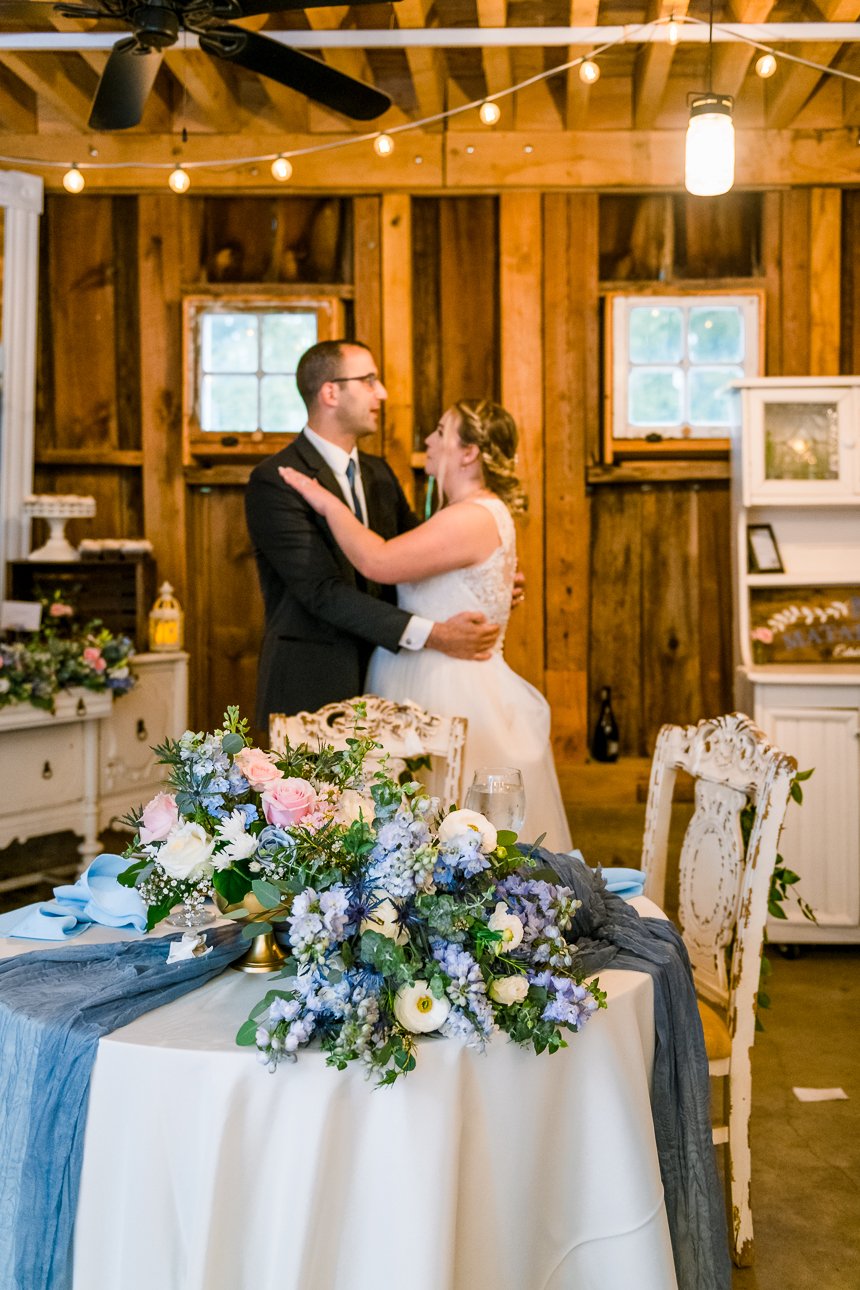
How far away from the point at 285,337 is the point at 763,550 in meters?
2.19

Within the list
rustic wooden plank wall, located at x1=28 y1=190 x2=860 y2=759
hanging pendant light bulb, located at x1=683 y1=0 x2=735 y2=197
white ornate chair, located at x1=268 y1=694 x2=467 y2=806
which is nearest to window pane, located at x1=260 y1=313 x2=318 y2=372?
rustic wooden plank wall, located at x1=28 y1=190 x2=860 y2=759

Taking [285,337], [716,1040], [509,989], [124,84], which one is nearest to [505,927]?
[509,989]

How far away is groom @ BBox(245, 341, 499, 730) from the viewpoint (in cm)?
371

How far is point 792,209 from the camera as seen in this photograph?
5227 mm

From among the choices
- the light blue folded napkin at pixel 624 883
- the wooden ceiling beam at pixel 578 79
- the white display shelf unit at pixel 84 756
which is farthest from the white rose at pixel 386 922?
the wooden ceiling beam at pixel 578 79

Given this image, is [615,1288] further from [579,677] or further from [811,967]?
[579,677]

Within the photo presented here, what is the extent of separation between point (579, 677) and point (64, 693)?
2148 millimetres

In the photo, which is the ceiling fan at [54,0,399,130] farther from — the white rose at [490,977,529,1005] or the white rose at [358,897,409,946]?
the white rose at [490,977,529,1005]

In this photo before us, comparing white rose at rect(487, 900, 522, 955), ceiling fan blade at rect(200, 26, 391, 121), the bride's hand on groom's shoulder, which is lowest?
white rose at rect(487, 900, 522, 955)

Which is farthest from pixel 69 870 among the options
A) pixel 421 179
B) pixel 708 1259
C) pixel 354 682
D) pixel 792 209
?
pixel 792 209

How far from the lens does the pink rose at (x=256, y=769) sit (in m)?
1.66

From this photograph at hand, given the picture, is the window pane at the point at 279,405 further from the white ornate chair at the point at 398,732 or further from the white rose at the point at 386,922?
the white rose at the point at 386,922

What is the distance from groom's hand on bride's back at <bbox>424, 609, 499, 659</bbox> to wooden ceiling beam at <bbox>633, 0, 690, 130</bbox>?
6.13ft

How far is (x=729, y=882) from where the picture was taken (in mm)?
2451
